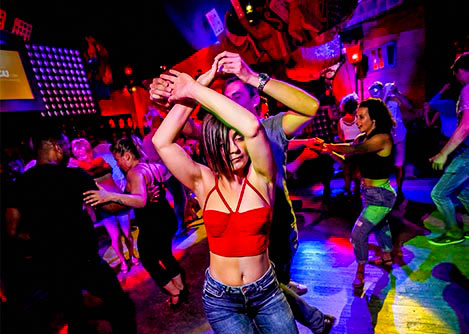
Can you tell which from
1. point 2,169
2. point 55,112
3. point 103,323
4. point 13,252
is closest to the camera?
point 103,323

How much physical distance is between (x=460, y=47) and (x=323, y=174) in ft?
17.9

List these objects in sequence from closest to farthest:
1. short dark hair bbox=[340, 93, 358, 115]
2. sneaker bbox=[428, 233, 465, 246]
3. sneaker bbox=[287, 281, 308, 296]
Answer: sneaker bbox=[287, 281, 308, 296], sneaker bbox=[428, 233, 465, 246], short dark hair bbox=[340, 93, 358, 115]

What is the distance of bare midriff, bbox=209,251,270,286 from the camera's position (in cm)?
139

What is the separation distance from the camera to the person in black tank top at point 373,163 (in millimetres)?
2598

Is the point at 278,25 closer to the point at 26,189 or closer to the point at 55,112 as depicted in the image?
the point at 55,112

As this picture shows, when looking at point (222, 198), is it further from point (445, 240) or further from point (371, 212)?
point (445, 240)

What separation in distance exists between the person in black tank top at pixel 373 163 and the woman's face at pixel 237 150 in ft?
4.88

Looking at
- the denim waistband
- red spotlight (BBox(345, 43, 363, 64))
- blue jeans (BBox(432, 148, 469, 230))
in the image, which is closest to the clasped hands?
the denim waistband

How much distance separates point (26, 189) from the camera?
2.21 meters

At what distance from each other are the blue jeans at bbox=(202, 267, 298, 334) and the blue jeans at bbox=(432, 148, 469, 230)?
10.2 ft

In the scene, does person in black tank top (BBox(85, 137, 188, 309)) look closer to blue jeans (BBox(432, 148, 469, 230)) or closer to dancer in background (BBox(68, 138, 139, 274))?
dancer in background (BBox(68, 138, 139, 274))

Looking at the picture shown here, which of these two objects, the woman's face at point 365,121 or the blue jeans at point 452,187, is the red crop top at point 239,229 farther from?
the blue jeans at point 452,187

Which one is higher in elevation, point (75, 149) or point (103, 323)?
point (75, 149)

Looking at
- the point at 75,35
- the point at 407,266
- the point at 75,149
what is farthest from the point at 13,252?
the point at 75,35
